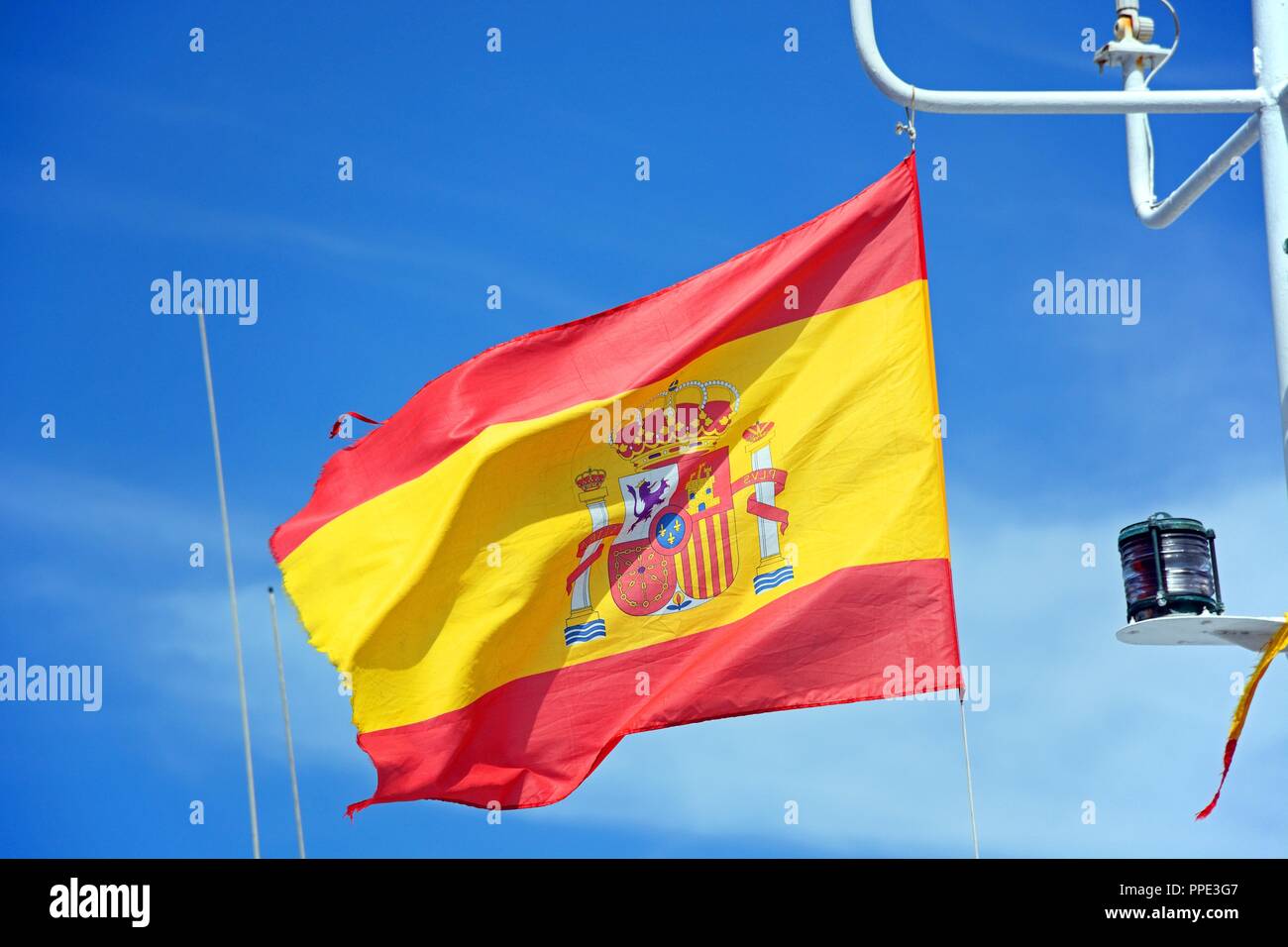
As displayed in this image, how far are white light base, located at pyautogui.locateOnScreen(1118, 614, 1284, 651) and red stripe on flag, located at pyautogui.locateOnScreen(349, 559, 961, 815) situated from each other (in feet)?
11.3

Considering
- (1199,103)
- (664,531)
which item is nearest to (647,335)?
(664,531)

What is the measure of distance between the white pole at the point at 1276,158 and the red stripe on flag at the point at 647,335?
482 cm

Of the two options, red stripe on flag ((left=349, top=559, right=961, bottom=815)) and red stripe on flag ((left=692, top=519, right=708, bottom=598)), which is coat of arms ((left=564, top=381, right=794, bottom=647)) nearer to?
red stripe on flag ((left=692, top=519, right=708, bottom=598))

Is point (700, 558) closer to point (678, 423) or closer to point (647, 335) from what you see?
point (678, 423)

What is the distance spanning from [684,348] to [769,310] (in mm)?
701

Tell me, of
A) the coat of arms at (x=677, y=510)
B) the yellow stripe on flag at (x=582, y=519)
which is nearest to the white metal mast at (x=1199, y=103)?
the yellow stripe on flag at (x=582, y=519)

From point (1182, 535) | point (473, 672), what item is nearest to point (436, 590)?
point (473, 672)

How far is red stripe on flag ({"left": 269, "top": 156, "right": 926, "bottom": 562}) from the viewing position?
12.7 metres

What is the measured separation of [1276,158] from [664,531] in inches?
228

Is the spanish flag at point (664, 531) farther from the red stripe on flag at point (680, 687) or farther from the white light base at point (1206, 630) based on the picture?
the white light base at point (1206, 630)

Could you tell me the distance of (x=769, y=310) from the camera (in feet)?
41.9

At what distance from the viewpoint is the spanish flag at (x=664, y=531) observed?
11859 millimetres

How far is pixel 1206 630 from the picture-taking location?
7652 mm
